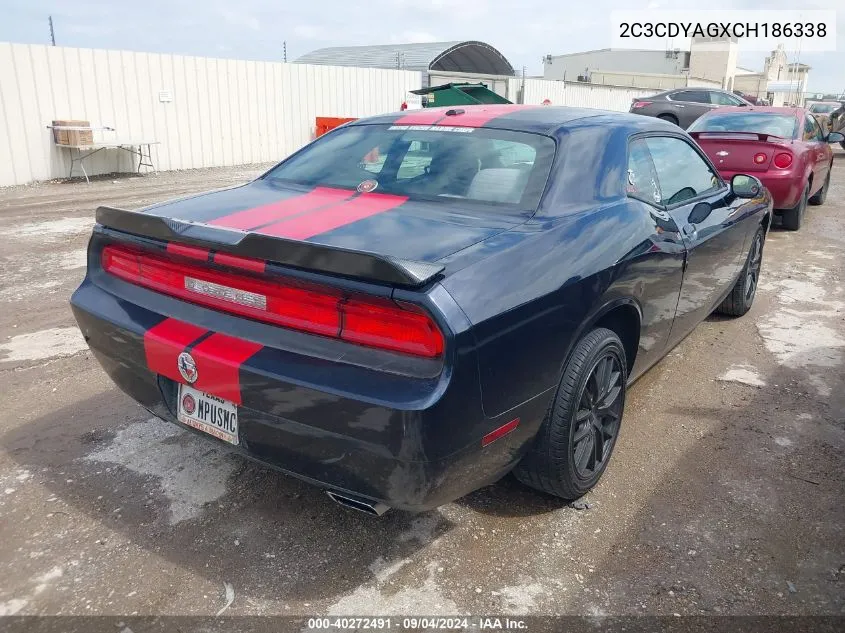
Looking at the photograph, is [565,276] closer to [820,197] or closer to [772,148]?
[772,148]

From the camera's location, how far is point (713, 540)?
2.59 meters

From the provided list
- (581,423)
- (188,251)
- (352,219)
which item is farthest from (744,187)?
(188,251)

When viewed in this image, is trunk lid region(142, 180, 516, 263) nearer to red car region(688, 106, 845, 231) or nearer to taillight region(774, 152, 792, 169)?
red car region(688, 106, 845, 231)

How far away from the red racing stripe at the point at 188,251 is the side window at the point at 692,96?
679 inches

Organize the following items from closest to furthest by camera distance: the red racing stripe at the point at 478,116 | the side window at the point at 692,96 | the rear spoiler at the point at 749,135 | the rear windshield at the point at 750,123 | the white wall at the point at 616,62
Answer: the red racing stripe at the point at 478,116
the rear spoiler at the point at 749,135
the rear windshield at the point at 750,123
the side window at the point at 692,96
the white wall at the point at 616,62

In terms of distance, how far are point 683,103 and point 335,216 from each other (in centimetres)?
1638

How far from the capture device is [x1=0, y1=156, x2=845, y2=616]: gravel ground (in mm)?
2273

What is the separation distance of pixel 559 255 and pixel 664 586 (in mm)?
1191

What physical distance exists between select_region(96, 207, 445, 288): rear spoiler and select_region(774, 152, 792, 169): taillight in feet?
23.0

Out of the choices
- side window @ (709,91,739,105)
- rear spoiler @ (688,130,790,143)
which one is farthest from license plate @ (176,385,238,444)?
side window @ (709,91,739,105)

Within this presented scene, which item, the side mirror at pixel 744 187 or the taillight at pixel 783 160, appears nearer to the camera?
the side mirror at pixel 744 187

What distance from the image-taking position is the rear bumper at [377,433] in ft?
6.30

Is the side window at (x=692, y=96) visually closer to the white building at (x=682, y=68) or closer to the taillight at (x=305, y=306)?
the taillight at (x=305, y=306)

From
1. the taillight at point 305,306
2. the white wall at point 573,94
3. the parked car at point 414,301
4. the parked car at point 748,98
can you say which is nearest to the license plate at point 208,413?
the parked car at point 414,301
